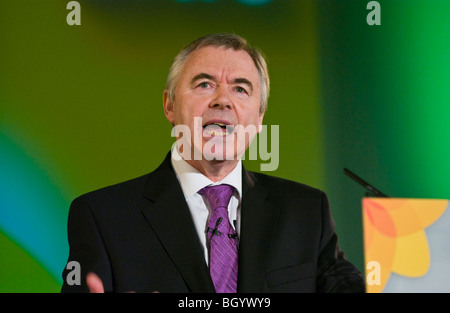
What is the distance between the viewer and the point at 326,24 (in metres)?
2.32

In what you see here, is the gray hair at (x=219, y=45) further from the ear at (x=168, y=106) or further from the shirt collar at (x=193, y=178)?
the shirt collar at (x=193, y=178)

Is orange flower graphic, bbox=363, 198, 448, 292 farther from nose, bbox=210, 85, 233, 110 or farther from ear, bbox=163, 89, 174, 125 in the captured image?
ear, bbox=163, 89, 174, 125

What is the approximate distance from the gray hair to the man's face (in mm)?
19

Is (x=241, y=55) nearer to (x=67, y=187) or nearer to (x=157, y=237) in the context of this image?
(x=157, y=237)

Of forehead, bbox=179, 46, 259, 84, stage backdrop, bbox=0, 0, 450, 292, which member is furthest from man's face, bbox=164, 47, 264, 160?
stage backdrop, bbox=0, 0, 450, 292

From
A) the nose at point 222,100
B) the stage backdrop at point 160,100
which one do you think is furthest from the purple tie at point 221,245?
the stage backdrop at point 160,100

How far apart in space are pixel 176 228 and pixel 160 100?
752 millimetres

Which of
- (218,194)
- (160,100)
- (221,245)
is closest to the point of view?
(221,245)

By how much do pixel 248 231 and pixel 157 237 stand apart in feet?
0.86

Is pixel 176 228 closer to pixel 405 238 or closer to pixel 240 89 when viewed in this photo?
pixel 240 89

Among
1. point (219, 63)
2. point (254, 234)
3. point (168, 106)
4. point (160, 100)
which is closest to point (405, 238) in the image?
point (254, 234)

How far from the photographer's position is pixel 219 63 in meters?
1.87
